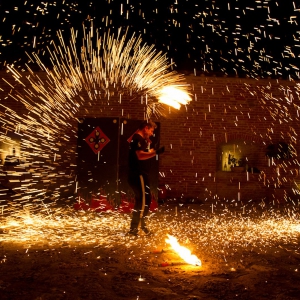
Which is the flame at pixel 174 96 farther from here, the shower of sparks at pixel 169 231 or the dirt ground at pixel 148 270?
the dirt ground at pixel 148 270

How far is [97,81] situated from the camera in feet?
39.9

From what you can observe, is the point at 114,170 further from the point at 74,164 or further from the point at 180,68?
the point at 180,68

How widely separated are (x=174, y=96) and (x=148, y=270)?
8.13 meters

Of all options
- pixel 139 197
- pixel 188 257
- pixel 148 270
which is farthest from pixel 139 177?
pixel 148 270

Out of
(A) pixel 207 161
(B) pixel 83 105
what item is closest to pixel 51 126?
(B) pixel 83 105

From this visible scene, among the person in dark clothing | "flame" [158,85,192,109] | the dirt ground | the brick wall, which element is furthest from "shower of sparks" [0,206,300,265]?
"flame" [158,85,192,109]

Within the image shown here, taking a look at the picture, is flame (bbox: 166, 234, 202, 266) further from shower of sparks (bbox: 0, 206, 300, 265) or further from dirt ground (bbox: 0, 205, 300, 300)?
shower of sparks (bbox: 0, 206, 300, 265)

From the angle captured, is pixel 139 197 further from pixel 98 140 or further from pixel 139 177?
pixel 98 140

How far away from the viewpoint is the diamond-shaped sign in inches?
400

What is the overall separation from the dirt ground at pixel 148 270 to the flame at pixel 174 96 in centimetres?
609

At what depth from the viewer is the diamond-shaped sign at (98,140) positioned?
10.2 metres

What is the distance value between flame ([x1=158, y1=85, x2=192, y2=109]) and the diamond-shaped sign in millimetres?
2599

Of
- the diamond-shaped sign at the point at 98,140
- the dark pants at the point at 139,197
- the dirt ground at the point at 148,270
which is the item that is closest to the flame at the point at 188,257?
the dirt ground at the point at 148,270

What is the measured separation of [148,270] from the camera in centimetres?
464
